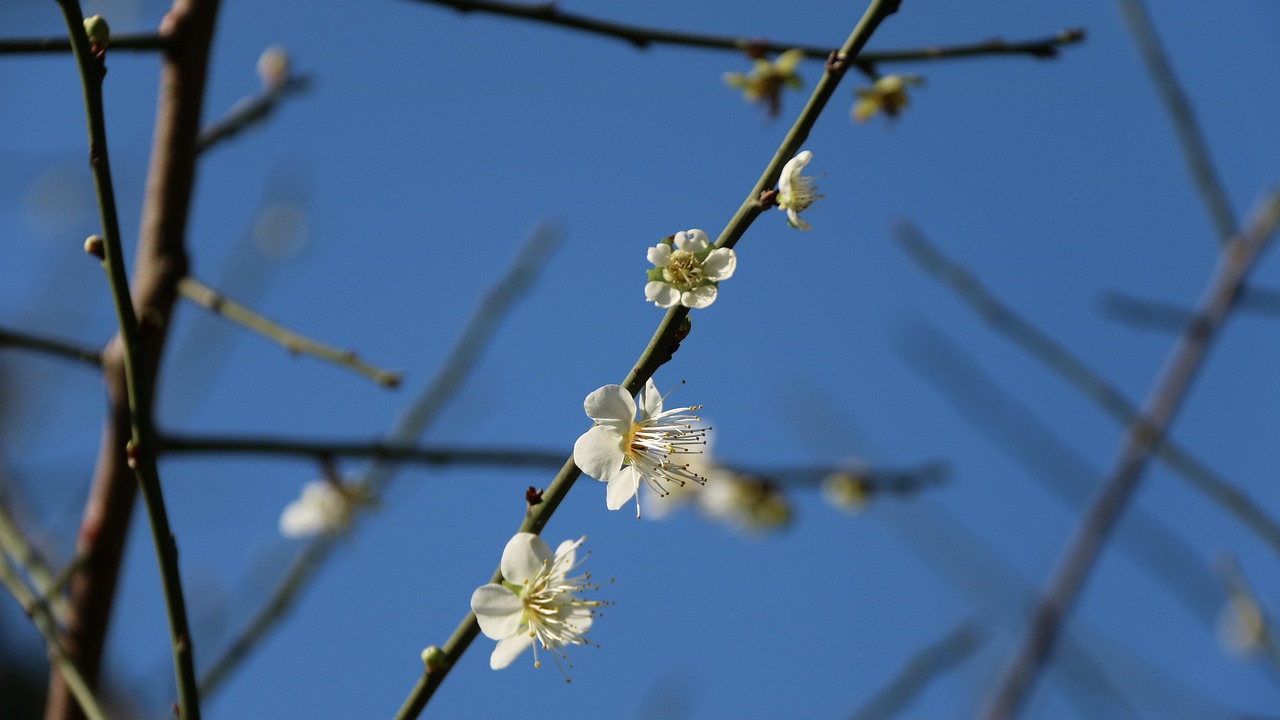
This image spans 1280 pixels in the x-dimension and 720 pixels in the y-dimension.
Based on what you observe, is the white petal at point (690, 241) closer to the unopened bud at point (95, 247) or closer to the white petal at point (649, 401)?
the white petal at point (649, 401)

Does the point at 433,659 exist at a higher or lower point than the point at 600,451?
lower

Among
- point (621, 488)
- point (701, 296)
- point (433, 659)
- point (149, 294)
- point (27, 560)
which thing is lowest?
point (433, 659)

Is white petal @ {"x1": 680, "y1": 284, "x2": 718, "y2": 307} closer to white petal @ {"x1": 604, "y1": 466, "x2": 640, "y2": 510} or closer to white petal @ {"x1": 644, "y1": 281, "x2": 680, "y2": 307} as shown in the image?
white petal @ {"x1": 644, "y1": 281, "x2": 680, "y2": 307}

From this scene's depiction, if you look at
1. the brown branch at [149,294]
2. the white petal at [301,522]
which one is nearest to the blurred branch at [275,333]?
the brown branch at [149,294]

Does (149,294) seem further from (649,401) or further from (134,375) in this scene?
(649,401)

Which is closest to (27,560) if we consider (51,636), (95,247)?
(51,636)

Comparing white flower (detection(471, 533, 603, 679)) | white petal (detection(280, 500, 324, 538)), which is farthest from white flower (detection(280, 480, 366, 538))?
white flower (detection(471, 533, 603, 679))
